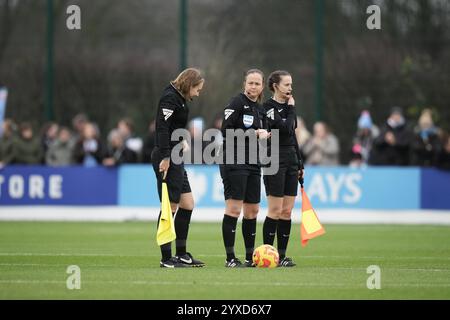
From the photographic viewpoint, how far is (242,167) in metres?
13.1

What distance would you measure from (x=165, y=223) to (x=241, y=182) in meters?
1.04

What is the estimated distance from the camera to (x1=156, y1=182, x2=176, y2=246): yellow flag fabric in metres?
12.9

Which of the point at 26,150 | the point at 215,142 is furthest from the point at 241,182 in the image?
the point at 26,150

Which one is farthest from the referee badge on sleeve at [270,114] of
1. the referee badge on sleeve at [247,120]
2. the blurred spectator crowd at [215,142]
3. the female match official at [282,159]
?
the blurred spectator crowd at [215,142]

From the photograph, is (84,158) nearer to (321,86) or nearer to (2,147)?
(2,147)

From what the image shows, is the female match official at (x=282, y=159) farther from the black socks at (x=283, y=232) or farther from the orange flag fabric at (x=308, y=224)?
the orange flag fabric at (x=308, y=224)

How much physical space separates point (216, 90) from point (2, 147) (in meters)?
6.32

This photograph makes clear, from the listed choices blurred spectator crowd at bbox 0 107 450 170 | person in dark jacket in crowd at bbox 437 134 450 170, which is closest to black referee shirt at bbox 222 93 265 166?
blurred spectator crowd at bbox 0 107 450 170

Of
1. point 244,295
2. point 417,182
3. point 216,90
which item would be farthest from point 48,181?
point 244,295

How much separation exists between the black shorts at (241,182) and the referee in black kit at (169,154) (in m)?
0.52

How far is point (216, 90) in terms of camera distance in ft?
93.0

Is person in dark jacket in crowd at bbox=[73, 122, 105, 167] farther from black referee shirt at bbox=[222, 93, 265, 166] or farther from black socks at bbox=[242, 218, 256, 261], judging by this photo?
black referee shirt at bbox=[222, 93, 265, 166]

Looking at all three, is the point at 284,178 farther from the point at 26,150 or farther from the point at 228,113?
the point at 26,150
